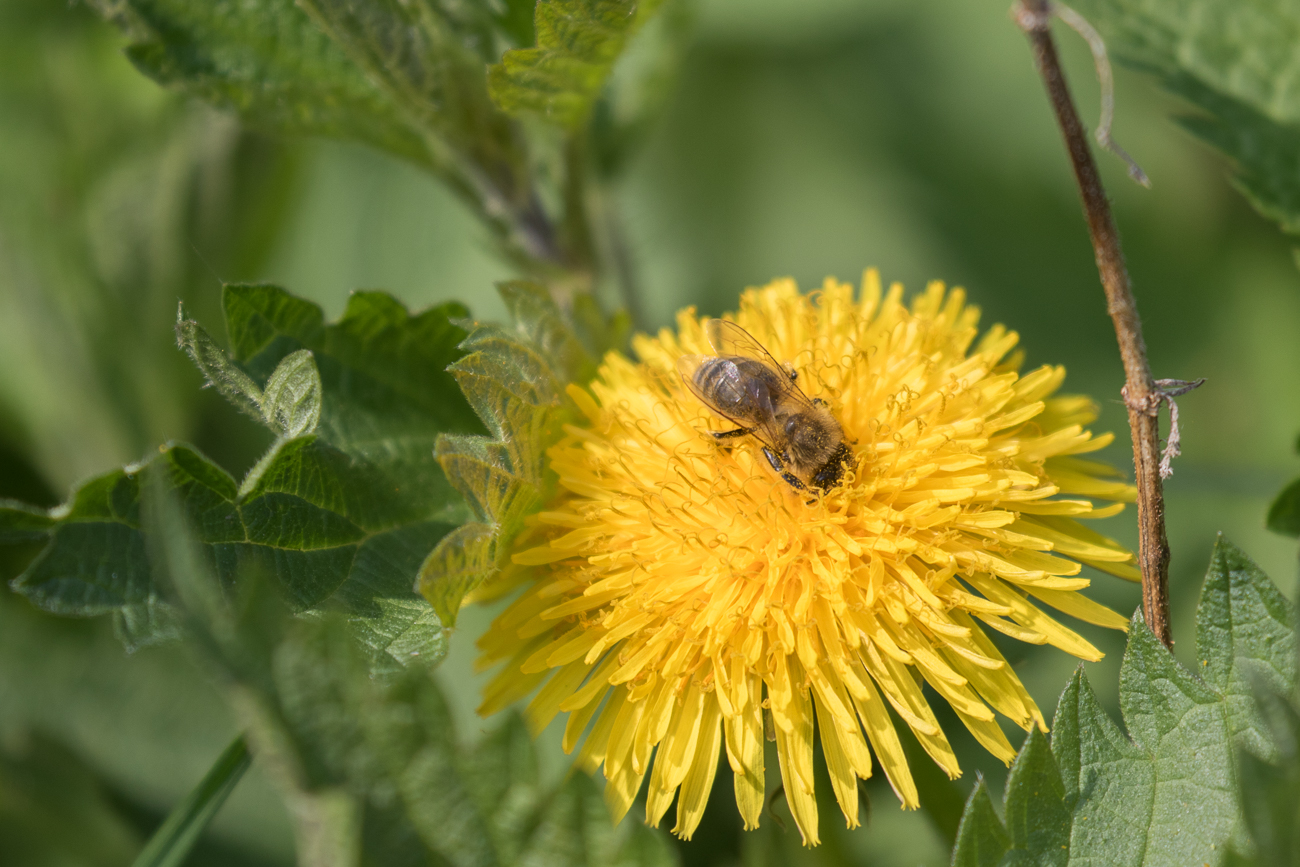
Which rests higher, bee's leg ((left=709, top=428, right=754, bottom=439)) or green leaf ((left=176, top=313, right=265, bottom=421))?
bee's leg ((left=709, top=428, right=754, bottom=439))

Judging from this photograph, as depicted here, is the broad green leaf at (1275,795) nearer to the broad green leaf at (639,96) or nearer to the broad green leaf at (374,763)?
the broad green leaf at (374,763)

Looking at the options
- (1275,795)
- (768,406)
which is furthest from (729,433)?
(1275,795)

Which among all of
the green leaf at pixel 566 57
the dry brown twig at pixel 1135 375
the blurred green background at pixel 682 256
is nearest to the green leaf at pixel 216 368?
the green leaf at pixel 566 57

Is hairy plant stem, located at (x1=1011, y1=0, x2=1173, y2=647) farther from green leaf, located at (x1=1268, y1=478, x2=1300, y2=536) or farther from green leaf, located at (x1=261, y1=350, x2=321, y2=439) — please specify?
green leaf, located at (x1=261, y1=350, x2=321, y2=439)

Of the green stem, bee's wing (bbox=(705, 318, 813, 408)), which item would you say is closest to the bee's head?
bee's wing (bbox=(705, 318, 813, 408))

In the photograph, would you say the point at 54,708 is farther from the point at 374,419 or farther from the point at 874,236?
the point at 874,236

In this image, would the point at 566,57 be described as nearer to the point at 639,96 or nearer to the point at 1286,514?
the point at 639,96

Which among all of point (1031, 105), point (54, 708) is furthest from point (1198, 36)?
point (54, 708)

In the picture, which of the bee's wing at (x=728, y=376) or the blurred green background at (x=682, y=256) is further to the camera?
the blurred green background at (x=682, y=256)
